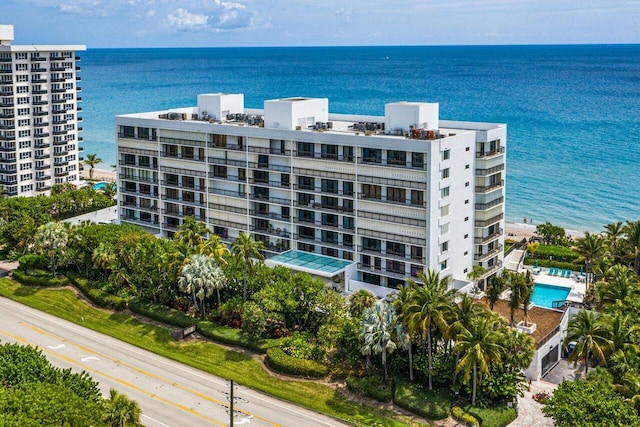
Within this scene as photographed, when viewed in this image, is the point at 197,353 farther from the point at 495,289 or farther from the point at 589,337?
the point at 589,337

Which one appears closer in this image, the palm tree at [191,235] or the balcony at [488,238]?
the palm tree at [191,235]

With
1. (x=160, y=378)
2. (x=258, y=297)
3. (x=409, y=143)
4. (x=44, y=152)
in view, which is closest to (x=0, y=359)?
(x=160, y=378)

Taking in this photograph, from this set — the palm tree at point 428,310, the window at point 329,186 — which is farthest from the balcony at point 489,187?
the palm tree at point 428,310

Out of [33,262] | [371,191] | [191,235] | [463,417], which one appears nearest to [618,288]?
[463,417]

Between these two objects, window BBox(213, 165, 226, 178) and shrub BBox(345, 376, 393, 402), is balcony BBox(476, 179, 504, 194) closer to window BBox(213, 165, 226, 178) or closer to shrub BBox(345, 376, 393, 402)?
shrub BBox(345, 376, 393, 402)

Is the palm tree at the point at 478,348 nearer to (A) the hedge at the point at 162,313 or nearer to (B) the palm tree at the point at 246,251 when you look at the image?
(B) the palm tree at the point at 246,251

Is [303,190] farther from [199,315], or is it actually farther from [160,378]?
[160,378]

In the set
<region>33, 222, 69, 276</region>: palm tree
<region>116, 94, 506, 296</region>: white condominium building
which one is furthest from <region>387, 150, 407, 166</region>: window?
<region>33, 222, 69, 276</region>: palm tree
